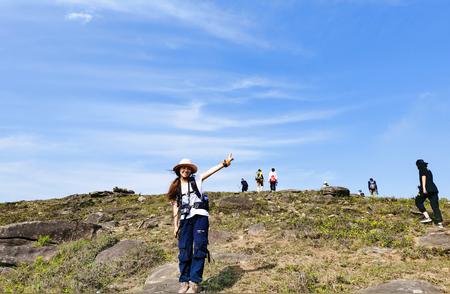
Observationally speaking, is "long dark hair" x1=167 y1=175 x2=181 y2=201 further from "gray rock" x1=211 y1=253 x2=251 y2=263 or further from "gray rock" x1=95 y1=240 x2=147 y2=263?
"gray rock" x1=95 y1=240 x2=147 y2=263

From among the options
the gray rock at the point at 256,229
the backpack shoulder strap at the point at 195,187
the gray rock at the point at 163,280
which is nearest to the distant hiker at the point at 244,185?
the gray rock at the point at 256,229

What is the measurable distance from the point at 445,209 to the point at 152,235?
13.4m

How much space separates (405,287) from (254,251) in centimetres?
517

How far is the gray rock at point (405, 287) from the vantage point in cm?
904

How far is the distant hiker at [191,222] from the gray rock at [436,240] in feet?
26.8

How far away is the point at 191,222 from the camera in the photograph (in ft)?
30.9

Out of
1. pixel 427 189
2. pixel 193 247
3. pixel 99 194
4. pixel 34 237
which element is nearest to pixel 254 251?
pixel 193 247

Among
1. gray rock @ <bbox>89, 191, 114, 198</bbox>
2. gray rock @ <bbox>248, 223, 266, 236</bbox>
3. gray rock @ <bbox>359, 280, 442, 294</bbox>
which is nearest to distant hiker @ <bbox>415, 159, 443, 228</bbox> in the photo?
gray rock @ <bbox>248, 223, 266, 236</bbox>

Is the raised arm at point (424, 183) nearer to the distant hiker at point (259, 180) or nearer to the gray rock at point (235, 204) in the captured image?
the gray rock at point (235, 204)

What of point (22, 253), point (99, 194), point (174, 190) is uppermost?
point (99, 194)

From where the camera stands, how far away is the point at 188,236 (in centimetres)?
935

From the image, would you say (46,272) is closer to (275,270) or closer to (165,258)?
(165,258)

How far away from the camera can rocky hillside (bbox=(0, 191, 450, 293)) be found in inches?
406

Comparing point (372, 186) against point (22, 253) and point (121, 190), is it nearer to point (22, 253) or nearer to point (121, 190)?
point (121, 190)
